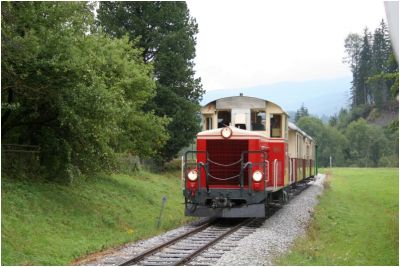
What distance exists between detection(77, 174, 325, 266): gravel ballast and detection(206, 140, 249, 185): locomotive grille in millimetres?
1520

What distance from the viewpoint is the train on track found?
14656 mm

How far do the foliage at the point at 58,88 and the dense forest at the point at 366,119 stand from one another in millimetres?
91660

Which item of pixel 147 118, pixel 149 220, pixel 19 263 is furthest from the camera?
pixel 147 118

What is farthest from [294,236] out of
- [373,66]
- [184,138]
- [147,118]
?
[373,66]

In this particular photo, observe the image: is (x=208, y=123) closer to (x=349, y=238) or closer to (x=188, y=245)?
(x=349, y=238)

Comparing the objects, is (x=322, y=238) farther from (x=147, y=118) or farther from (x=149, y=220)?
(x=147, y=118)

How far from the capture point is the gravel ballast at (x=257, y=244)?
10.2 metres

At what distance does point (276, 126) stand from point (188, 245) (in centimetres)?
599

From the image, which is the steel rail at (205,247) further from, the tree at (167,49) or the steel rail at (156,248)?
the tree at (167,49)

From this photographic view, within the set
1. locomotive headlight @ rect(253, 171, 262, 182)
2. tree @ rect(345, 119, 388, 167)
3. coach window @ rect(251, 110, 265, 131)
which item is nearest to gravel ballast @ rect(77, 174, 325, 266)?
locomotive headlight @ rect(253, 171, 262, 182)

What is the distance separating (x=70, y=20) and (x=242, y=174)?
20.6 feet

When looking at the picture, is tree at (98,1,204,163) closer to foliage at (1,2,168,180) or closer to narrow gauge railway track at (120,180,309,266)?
foliage at (1,2,168,180)

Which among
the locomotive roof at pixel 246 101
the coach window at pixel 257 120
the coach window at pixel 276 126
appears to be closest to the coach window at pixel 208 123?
the locomotive roof at pixel 246 101

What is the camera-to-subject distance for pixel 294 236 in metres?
13.7
